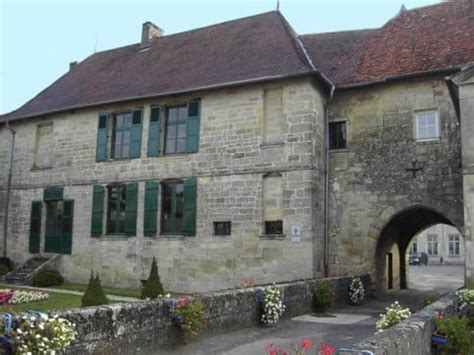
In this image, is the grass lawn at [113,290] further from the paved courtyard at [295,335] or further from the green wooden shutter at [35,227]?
the paved courtyard at [295,335]

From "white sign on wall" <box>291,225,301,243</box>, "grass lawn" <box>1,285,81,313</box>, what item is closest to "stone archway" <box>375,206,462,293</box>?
"white sign on wall" <box>291,225,301,243</box>

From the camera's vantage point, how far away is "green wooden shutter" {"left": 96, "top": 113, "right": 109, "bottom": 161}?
18031 millimetres

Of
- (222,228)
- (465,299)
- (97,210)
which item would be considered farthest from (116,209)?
(465,299)

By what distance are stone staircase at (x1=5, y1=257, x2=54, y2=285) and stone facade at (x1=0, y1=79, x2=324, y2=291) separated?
2.68 ft

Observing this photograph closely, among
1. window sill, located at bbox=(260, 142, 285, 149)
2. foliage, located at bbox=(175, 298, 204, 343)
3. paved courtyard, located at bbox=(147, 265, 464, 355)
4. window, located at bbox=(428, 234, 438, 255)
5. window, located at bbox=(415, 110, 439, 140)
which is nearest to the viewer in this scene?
foliage, located at bbox=(175, 298, 204, 343)

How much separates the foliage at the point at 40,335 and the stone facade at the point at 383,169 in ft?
38.1

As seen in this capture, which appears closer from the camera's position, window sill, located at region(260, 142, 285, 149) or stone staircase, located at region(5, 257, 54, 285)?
window sill, located at region(260, 142, 285, 149)

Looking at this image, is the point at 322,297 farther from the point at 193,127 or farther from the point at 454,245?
the point at 454,245

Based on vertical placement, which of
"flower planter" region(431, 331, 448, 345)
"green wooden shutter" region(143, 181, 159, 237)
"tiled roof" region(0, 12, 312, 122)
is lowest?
"flower planter" region(431, 331, 448, 345)

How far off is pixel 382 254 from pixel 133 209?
27.8ft

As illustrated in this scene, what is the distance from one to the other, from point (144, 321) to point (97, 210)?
12167 mm

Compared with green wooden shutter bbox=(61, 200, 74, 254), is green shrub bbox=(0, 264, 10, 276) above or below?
below

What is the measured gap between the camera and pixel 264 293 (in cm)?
872

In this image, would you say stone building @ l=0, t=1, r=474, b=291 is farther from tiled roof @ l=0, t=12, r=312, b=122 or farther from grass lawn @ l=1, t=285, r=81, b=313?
grass lawn @ l=1, t=285, r=81, b=313
